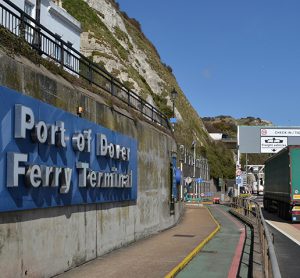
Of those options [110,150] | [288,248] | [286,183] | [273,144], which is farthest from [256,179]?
[110,150]

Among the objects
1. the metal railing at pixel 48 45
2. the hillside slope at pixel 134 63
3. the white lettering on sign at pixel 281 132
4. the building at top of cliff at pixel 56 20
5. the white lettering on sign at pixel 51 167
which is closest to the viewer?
the white lettering on sign at pixel 51 167

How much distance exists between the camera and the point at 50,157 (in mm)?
9250

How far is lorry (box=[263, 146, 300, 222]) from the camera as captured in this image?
965 inches

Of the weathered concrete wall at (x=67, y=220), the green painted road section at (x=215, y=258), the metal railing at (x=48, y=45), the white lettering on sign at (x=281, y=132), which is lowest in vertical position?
the green painted road section at (x=215, y=258)

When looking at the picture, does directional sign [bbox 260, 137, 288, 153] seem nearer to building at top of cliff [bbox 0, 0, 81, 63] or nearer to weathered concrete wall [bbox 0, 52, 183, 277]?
building at top of cliff [bbox 0, 0, 81, 63]

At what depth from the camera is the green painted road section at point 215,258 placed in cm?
1053

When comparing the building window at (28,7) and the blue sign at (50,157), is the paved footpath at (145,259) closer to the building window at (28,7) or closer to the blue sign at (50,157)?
the blue sign at (50,157)

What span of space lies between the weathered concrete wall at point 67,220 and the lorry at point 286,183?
9.46 m

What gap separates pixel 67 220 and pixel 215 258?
4.29 metres

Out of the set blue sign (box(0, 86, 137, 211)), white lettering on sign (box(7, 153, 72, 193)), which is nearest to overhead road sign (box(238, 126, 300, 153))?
blue sign (box(0, 86, 137, 211))

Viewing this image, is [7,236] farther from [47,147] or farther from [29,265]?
[47,147]

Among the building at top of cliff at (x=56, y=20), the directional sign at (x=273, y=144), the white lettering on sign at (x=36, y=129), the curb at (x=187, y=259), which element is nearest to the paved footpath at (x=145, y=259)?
the curb at (x=187, y=259)

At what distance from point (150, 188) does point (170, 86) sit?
196 ft

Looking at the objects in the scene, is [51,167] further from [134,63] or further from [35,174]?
[134,63]
